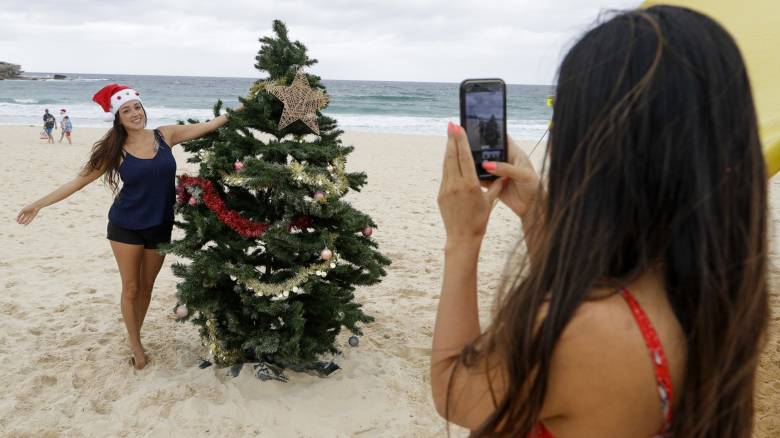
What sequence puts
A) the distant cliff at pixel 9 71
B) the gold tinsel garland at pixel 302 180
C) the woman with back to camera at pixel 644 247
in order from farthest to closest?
the distant cliff at pixel 9 71 < the gold tinsel garland at pixel 302 180 < the woman with back to camera at pixel 644 247

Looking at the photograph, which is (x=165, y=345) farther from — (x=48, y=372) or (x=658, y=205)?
(x=658, y=205)

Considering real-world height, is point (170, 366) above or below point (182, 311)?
below

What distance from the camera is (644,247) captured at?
3.16ft

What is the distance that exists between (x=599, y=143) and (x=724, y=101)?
7.8 inches

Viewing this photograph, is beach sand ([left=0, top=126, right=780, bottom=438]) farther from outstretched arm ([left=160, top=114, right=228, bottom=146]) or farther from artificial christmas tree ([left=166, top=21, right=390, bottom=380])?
outstretched arm ([left=160, top=114, right=228, bottom=146])

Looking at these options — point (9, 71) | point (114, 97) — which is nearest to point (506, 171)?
point (114, 97)

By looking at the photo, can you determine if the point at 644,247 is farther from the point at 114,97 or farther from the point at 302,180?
the point at 114,97

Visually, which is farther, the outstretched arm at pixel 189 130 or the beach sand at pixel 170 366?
the outstretched arm at pixel 189 130

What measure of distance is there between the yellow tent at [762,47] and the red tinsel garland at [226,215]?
246cm

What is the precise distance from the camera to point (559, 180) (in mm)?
1021

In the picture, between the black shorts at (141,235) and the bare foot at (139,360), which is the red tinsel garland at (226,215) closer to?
the black shorts at (141,235)

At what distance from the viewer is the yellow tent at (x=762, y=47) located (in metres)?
3.02

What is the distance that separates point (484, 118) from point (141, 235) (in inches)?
130

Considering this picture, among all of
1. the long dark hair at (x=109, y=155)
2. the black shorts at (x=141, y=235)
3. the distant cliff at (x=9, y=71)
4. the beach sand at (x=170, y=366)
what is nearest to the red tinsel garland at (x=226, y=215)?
the black shorts at (x=141, y=235)
